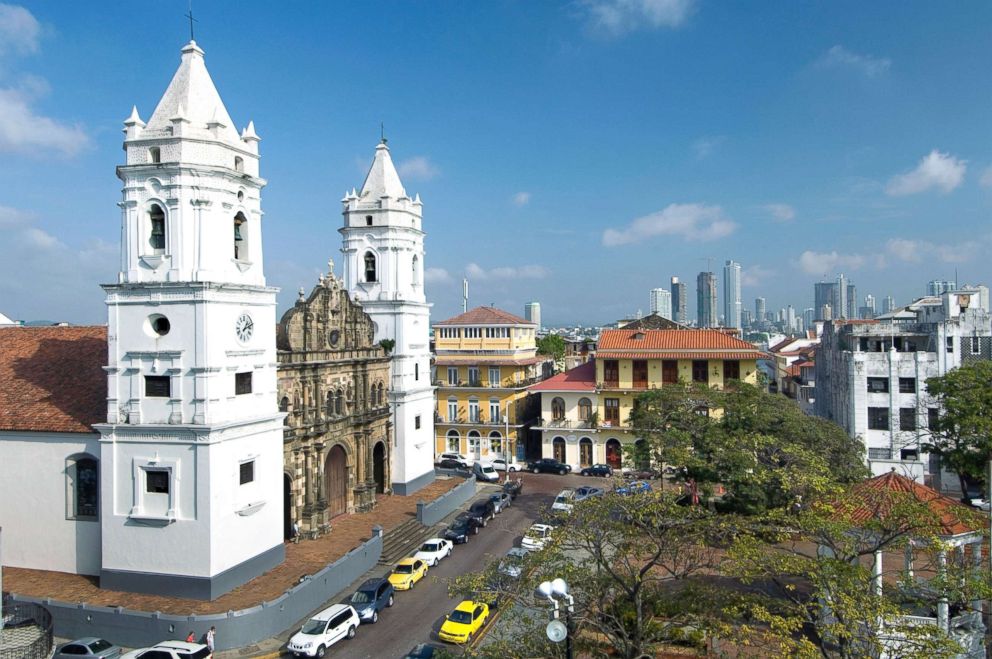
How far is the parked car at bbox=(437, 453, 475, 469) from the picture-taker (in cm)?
5453

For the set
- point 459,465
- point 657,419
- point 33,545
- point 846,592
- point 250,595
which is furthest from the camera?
point 459,465

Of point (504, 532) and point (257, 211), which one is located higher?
point (257, 211)

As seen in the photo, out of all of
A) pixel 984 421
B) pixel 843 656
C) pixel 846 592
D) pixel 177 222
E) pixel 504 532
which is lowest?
pixel 504 532

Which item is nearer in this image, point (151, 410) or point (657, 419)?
point (151, 410)

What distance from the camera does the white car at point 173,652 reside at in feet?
69.8

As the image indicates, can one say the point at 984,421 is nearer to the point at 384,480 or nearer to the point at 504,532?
the point at 504,532

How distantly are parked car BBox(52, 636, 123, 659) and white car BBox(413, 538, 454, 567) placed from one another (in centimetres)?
1328

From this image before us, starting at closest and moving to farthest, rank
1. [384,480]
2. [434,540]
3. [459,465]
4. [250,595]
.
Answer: [250,595], [434,540], [384,480], [459,465]

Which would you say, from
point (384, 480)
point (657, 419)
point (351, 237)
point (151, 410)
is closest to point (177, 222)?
point (151, 410)

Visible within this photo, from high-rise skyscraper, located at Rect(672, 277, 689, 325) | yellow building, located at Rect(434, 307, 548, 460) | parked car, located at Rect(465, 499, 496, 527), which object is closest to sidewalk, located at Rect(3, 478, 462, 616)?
parked car, located at Rect(465, 499, 496, 527)

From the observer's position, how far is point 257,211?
2931cm

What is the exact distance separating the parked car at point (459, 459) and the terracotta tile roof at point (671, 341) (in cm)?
1404

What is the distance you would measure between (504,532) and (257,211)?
2143 cm

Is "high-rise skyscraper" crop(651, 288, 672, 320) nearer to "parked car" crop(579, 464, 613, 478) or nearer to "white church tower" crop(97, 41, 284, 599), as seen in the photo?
"parked car" crop(579, 464, 613, 478)
